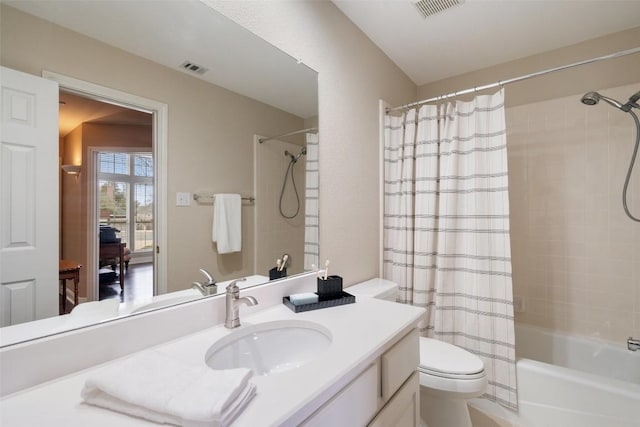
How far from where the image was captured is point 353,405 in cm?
76

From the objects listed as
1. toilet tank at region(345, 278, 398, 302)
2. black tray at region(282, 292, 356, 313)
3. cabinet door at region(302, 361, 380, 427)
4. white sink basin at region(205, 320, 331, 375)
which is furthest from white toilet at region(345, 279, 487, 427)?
cabinet door at region(302, 361, 380, 427)

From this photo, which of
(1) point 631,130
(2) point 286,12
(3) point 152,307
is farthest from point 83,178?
(1) point 631,130

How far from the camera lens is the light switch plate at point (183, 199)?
98 centimetres

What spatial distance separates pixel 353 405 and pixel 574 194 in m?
2.28

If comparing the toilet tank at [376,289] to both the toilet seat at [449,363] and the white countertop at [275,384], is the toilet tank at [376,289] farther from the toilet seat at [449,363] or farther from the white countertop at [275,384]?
the white countertop at [275,384]

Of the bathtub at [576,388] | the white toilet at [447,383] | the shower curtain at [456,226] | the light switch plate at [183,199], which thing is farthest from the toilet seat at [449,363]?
the light switch plate at [183,199]

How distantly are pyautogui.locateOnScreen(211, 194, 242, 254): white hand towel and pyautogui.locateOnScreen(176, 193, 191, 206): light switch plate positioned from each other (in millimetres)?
104

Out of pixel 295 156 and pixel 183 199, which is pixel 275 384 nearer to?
pixel 183 199

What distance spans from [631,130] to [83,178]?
2.92 metres

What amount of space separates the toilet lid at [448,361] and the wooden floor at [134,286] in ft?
4.17

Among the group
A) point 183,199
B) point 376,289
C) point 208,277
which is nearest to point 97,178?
point 183,199

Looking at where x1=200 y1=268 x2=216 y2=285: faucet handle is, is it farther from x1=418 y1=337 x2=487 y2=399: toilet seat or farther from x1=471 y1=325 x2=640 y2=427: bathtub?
x1=471 y1=325 x2=640 y2=427: bathtub

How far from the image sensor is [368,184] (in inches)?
76.8

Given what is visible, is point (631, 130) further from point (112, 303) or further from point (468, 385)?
point (112, 303)
